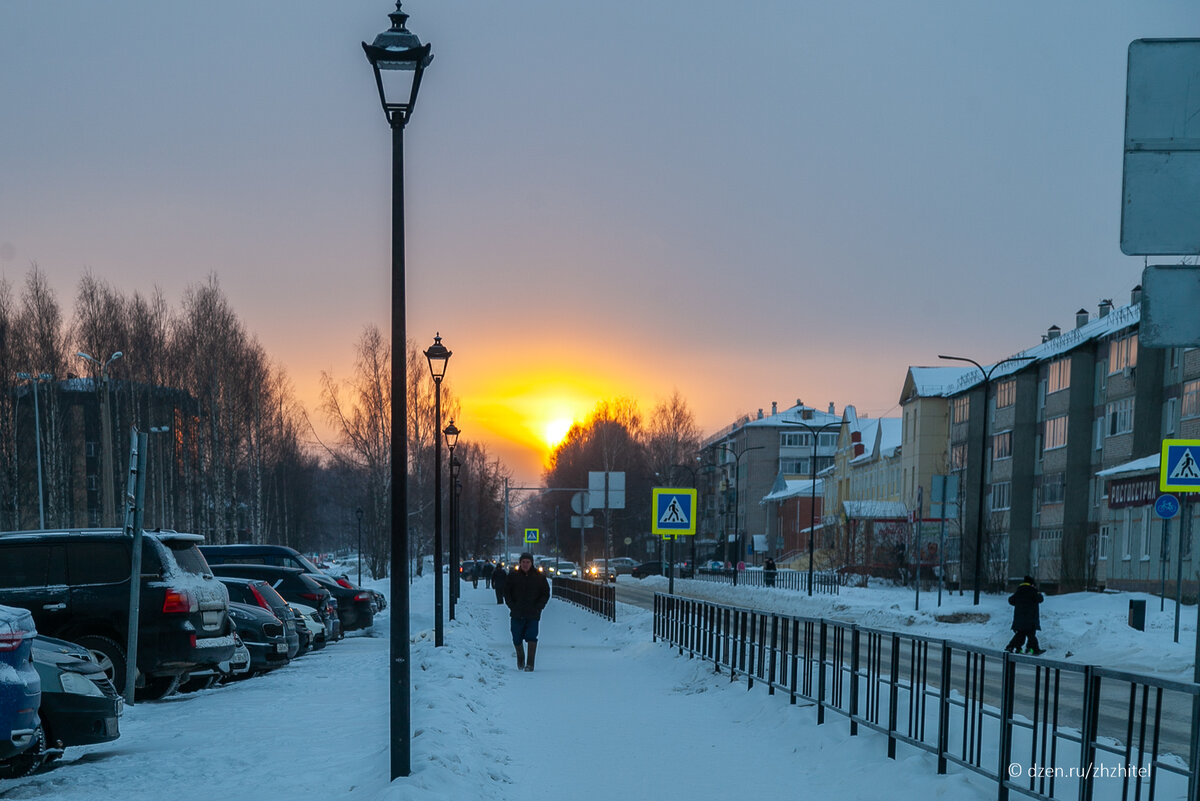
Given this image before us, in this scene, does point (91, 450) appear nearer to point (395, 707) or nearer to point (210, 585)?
point (210, 585)

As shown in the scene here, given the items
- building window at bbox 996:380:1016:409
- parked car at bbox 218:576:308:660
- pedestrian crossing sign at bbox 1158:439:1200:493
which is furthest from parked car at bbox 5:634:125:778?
building window at bbox 996:380:1016:409

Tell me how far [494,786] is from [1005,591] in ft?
162

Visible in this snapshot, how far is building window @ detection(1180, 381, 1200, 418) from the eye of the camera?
4672 cm

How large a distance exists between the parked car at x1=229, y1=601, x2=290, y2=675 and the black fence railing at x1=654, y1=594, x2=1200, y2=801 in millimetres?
8634

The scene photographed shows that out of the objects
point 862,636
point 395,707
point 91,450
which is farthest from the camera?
point 91,450

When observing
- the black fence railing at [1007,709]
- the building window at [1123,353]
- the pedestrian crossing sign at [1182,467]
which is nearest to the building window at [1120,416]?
the building window at [1123,353]

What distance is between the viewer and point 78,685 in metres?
10.0

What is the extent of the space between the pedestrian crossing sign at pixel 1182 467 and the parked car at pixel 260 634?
1353 centimetres

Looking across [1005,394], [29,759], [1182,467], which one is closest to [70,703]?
[29,759]

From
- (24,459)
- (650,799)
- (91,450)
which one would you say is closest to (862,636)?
(650,799)

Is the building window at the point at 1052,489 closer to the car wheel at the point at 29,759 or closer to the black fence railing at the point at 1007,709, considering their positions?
the black fence railing at the point at 1007,709

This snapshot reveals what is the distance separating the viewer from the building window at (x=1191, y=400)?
46.7m

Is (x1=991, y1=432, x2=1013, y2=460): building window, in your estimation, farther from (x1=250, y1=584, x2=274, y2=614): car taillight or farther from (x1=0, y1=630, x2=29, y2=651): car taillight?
(x1=0, y1=630, x2=29, y2=651): car taillight

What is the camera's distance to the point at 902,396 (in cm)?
9119
